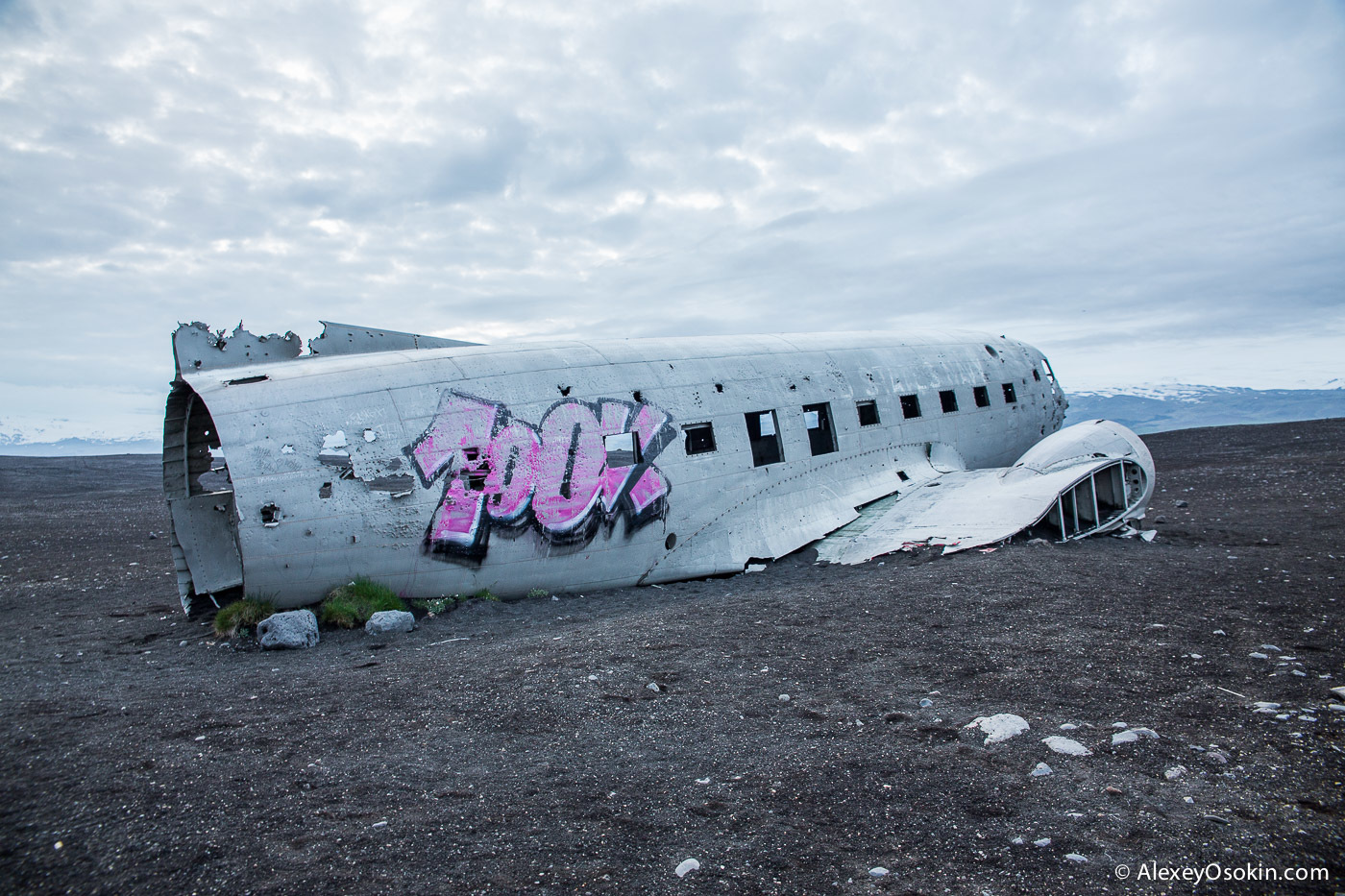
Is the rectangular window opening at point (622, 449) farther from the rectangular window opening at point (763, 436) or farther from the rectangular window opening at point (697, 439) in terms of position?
the rectangular window opening at point (763, 436)

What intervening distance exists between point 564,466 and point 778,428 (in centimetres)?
444

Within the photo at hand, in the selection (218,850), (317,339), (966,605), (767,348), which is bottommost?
(966,605)

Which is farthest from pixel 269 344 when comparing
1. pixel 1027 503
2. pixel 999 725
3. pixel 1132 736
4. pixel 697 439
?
pixel 1027 503

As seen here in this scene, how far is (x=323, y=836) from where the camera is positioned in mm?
4453

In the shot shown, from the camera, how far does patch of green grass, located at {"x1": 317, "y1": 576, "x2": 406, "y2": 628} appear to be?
9.51 meters

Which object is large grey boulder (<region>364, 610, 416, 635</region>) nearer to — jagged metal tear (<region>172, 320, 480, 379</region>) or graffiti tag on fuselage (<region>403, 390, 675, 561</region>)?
graffiti tag on fuselage (<region>403, 390, 675, 561</region>)

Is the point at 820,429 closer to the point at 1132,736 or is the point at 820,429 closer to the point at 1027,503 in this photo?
the point at 1027,503

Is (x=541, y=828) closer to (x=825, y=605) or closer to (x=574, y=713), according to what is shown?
(x=574, y=713)

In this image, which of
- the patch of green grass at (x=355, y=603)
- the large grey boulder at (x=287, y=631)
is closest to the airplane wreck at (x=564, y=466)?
the patch of green grass at (x=355, y=603)

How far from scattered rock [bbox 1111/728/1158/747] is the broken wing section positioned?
705cm

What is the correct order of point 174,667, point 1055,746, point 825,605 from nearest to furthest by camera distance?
point 1055,746, point 174,667, point 825,605

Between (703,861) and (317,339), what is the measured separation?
33.3ft

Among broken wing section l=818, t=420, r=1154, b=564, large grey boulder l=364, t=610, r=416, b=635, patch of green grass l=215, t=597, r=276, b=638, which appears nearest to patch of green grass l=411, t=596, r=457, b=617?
large grey boulder l=364, t=610, r=416, b=635

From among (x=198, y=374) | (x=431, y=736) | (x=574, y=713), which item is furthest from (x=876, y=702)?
(x=198, y=374)
